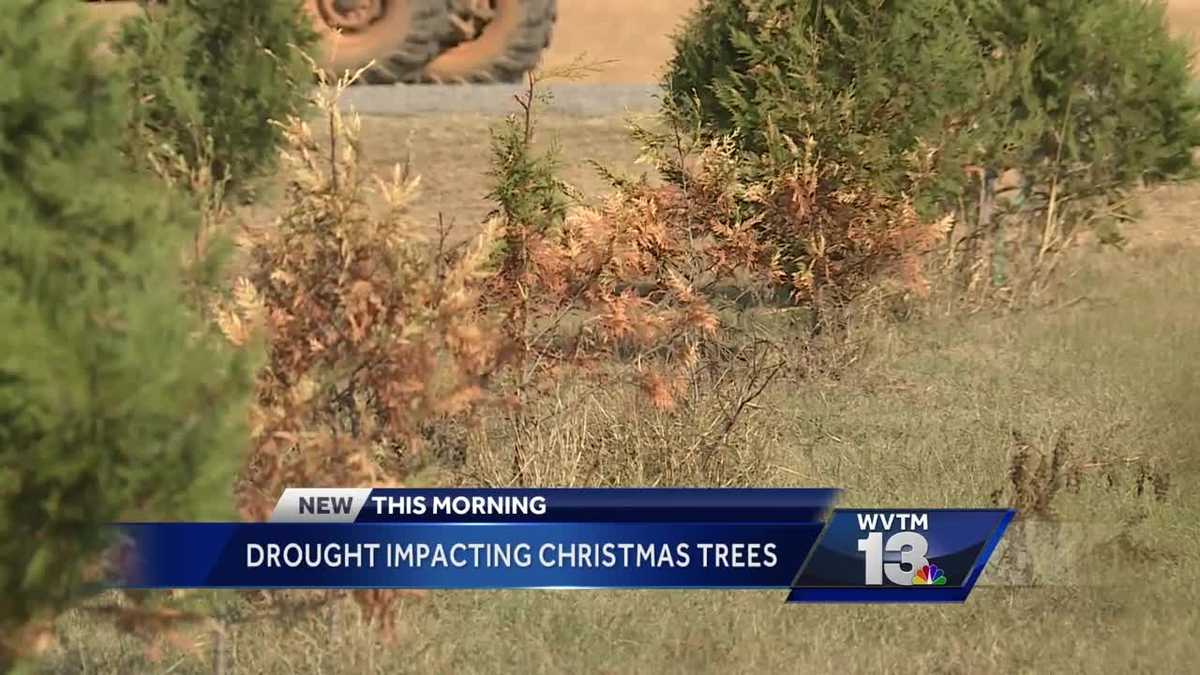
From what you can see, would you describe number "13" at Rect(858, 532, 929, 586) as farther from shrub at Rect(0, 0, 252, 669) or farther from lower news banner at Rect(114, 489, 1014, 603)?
shrub at Rect(0, 0, 252, 669)

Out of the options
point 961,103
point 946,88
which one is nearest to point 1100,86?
point 961,103

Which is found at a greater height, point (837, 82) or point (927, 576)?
point (837, 82)

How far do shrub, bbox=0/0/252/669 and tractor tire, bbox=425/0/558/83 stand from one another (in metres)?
20.0

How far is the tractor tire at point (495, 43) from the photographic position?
24172 mm

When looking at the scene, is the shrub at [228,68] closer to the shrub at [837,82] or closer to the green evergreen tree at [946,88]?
the green evergreen tree at [946,88]

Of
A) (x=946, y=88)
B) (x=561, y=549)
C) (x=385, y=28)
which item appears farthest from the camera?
(x=385, y=28)

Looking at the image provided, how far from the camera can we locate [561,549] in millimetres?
5000

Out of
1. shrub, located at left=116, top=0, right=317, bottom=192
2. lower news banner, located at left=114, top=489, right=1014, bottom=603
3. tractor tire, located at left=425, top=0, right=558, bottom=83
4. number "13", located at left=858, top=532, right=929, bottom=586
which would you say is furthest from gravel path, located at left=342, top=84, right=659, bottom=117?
number "13", located at left=858, top=532, right=929, bottom=586

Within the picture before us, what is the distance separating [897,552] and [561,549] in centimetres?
111

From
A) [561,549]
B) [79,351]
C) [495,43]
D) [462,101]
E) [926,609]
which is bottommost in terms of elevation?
[926,609]

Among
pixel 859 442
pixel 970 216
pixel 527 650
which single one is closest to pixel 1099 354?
pixel 859 442

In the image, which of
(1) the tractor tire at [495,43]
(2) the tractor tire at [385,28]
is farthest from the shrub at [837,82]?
(1) the tractor tire at [495,43]

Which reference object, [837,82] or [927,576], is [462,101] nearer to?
[837,82]

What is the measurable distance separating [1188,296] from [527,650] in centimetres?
925
